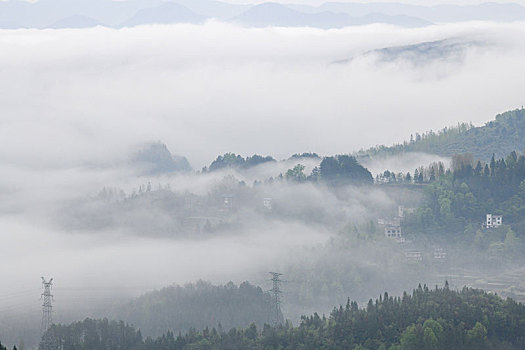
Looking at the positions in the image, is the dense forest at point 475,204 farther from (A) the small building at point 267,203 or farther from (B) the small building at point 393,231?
(A) the small building at point 267,203

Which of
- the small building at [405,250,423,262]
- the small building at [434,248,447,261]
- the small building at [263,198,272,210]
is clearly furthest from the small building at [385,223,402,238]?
the small building at [263,198,272,210]

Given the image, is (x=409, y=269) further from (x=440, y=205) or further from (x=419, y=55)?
(x=419, y=55)

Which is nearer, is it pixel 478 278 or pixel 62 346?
pixel 62 346

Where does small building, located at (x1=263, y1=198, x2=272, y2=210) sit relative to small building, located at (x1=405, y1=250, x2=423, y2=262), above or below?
above

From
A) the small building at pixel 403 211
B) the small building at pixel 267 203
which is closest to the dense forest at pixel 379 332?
the small building at pixel 403 211

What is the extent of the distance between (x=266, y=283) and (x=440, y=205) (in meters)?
20.7

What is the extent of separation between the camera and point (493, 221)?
105875mm

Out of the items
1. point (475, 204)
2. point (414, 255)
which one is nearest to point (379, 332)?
point (414, 255)

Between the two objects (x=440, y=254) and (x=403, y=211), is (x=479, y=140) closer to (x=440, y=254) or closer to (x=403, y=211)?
(x=403, y=211)

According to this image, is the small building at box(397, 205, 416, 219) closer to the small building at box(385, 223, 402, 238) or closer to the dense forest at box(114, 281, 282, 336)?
the small building at box(385, 223, 402, 238)

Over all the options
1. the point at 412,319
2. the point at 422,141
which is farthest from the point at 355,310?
the point at 422,141

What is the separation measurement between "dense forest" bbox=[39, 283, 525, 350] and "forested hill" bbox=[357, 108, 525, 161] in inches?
2222

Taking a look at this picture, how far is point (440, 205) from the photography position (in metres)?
110

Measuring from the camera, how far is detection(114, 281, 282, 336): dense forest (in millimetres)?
82562
